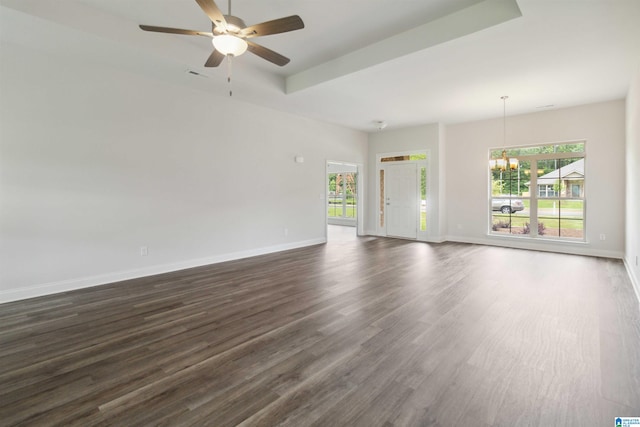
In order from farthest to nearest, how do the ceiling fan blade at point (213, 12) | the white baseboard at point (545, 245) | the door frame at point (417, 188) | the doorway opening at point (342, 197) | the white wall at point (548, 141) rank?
the doorway opening at point (342, 197) → the door frame at point (417, 188) → the white baseboard at point (545, 245) → the white wall at point (548, 141) → the ceiling fan blade at point (213, 12)

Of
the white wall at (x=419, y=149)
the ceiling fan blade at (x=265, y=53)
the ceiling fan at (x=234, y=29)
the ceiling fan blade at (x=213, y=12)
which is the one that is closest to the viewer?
the ceiling fan blade at (x=213, y=12)

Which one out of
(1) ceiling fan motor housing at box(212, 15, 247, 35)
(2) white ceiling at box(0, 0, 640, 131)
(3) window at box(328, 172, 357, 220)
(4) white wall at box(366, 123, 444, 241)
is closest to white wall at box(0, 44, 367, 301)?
(2) white ceiling at box(0, 0, 640, 131)

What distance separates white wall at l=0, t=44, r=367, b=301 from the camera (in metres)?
3.50

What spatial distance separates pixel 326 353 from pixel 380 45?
374 cm

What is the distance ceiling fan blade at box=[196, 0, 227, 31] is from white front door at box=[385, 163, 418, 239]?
6265mm

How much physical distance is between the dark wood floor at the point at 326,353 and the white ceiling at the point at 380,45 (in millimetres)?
2962

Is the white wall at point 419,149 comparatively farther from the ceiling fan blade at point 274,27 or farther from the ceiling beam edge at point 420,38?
the ceiling fan blade at point 274,27

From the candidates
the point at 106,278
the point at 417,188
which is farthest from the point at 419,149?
the point at 106,278

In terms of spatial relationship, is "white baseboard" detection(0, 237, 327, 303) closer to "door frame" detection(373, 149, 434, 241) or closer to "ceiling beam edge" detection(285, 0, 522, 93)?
"ceiling beam edge" detection(285, 0, 522, 93)

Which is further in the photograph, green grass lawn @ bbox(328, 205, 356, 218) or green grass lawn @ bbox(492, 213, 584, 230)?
green grass lawn @ bbox(328, 205, 356, 218)

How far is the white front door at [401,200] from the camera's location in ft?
25.7

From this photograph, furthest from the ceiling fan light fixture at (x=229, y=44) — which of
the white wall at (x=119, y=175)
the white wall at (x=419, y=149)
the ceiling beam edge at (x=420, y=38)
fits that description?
the white wall at (x=419, y=149)

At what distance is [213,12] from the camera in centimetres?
232

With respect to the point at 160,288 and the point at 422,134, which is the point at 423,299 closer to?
A: the point at 160,288
